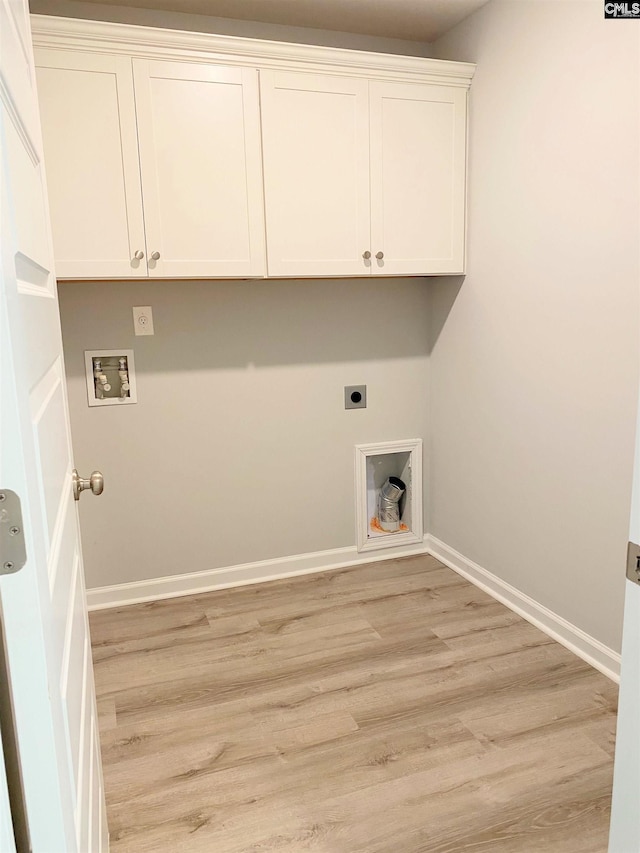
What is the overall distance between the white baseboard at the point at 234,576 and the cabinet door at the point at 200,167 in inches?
56.0

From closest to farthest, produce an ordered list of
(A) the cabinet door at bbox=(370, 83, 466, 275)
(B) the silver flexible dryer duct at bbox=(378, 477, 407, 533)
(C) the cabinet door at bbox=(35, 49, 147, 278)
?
(C) the cabinet door at bbox=(35, 49, 147, 278) → (A) the cabinet door at bbox=(370, 83, 466, 275) → (B) the silver flexible dryer duct at bbox=(378, 477, 407, 533)

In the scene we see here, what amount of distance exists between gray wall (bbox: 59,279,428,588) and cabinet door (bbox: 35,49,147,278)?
0.34 metres

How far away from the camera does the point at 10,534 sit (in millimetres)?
655

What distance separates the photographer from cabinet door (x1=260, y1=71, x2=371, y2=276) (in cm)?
256

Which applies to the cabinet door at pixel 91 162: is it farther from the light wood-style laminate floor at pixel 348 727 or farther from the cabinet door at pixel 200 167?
the light wood-style laminate floor at pixel 348 727

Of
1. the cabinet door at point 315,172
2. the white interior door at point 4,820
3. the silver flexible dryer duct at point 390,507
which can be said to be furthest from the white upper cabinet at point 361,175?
the white interior door at point 4,820

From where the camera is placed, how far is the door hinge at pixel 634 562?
0.93m

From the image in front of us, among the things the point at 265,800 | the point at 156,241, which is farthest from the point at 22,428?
the point at 156,241

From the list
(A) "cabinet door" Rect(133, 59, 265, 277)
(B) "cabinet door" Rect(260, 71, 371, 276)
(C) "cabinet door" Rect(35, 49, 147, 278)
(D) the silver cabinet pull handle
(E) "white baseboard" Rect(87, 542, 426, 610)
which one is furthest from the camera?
(E) "white baseboard" Rect(87, 542, 426, 610)

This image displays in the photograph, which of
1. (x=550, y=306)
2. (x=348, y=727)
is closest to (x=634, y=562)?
(x=348, y=727)

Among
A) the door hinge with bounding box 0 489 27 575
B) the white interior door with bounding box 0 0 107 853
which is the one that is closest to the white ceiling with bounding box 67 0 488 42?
the white interior door with bounding box 0 0 107 853

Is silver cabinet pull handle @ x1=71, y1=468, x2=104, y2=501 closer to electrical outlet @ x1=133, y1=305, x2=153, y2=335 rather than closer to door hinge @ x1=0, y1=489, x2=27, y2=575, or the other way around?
door hinge @ x1=0, y1=489, x2=27, y2=575

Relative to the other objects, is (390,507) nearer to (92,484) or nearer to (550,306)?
(550,306)

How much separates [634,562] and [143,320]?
7.71 ft
